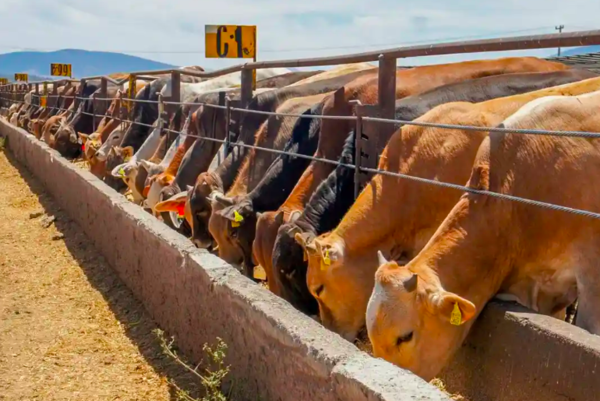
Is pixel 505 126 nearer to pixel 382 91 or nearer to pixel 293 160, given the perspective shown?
pixel 382 91

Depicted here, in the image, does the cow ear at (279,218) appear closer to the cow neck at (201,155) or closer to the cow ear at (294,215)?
the cow ear at (294,215)

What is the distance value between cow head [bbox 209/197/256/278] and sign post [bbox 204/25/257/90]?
260cm

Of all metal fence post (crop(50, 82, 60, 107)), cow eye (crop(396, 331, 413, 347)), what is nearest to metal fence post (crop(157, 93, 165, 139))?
cow eye (crop(396, 331, 413, 347))

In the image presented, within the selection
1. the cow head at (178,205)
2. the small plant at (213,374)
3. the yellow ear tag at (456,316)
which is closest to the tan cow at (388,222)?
the small plant at (213,374)

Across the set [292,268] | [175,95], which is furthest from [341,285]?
[175,95]

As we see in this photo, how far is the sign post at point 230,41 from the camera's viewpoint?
9.02 m

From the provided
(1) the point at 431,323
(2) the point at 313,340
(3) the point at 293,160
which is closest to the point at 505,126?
(1) the point at 431,323

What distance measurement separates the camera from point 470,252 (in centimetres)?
407

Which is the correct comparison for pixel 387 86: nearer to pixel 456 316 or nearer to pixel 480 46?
pixel 480 46

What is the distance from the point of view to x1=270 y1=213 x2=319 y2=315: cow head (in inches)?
218

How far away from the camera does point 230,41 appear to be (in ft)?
29.8

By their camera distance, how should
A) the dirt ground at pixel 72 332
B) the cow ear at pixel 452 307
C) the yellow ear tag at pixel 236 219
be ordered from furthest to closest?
the yellow ear tag at pixel 236 219, the dirt ground at pixel 72 332, the cow ear at pixel 452 307

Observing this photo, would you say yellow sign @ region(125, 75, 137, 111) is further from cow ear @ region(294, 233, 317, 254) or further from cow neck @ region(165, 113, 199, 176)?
cow ear @ region(294, 233, 317, 254)

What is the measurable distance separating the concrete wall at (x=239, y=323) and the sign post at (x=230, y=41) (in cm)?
228
